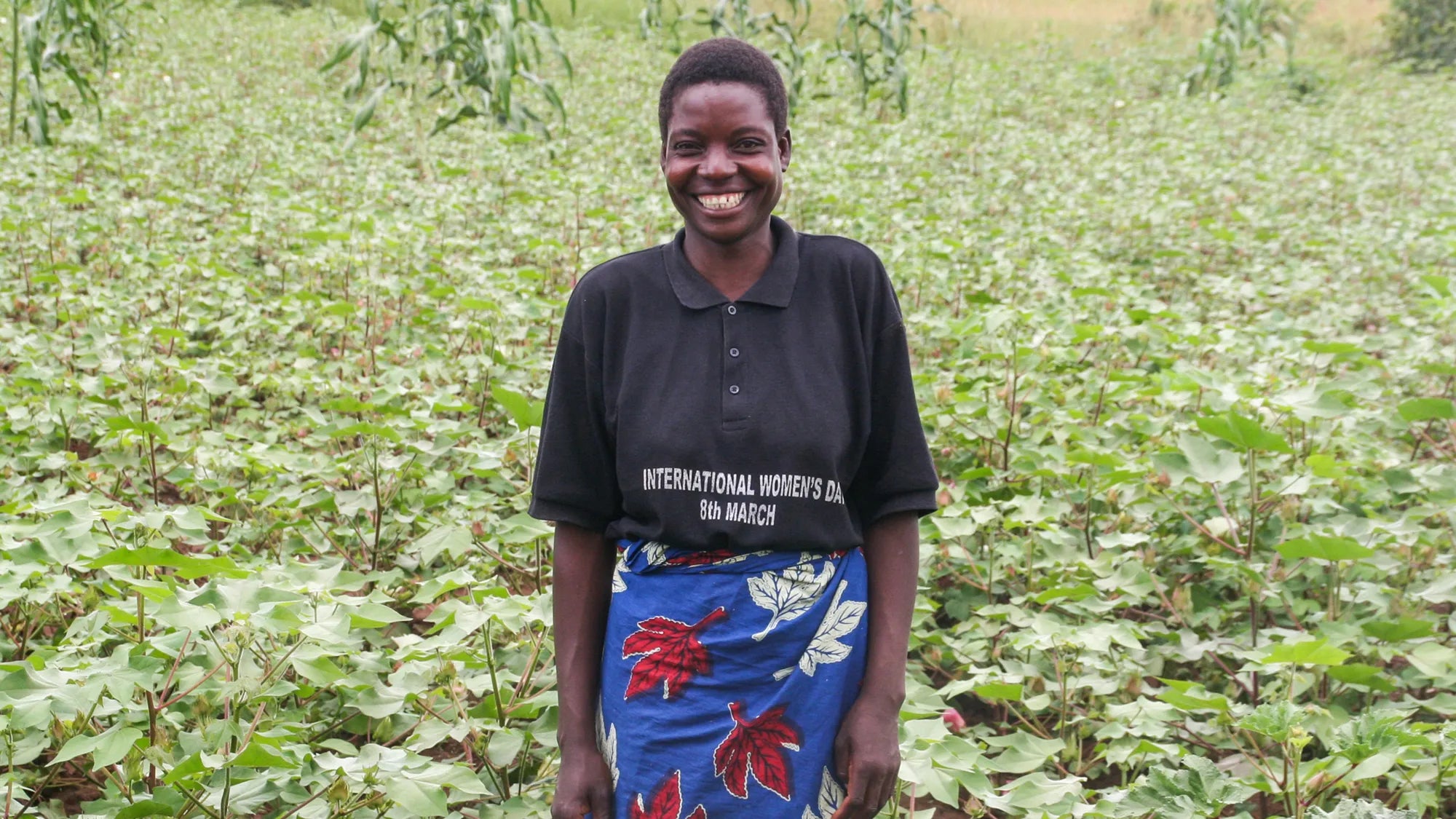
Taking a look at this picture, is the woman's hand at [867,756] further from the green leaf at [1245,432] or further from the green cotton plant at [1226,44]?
the green cotton plant at [1226,44]

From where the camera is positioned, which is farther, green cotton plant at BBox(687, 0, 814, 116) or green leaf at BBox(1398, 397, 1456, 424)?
green cotton plant at BBox(687, 0, 814, 116)

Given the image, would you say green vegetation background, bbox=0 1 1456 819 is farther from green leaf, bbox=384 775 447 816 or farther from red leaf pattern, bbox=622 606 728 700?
red leaf pattern, bbox=622 606 728 700

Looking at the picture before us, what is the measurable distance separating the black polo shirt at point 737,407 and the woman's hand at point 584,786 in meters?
0.30

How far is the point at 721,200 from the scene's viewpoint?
1640mm

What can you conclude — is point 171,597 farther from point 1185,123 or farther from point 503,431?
point 1185,123

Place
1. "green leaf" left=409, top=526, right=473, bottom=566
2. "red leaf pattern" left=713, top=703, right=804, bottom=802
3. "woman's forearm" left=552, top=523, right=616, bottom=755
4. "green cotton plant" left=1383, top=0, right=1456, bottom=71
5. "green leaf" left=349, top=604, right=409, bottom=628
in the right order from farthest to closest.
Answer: "green cotton plant" left=1383, top=0, right=1456, bottom=71, "green leaf" left=409, top=526, right=473, bottom=566, "green leaf" left=349, top=604, right=409, bottom=628, "woman's forearm" left=552, top=523, right=616, bottom=755, "red leaf pattern" left=713, top=703, right=804, bottom=802

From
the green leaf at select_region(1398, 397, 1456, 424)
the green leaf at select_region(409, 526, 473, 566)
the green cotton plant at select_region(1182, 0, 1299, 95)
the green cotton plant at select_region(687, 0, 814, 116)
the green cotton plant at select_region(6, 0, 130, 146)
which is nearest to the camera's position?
the green leaf at select_region(409, 526, 473, 566)

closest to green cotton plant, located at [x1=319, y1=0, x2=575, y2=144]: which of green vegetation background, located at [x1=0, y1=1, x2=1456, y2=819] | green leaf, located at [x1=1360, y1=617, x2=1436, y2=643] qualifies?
green vegetation background, located at [x1=0, y1=1, x2=1456, y2=819]

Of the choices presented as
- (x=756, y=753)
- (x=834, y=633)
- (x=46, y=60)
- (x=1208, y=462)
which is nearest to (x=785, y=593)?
(x=834, y=633)

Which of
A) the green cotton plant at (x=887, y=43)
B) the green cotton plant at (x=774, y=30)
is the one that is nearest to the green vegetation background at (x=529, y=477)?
the green cotton plant at (x=774, y=30)

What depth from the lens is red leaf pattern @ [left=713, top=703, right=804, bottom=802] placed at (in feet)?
5.24

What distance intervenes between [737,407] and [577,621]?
0.39 meters

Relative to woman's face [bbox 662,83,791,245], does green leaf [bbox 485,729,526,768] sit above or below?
below

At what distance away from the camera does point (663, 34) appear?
583 inches
